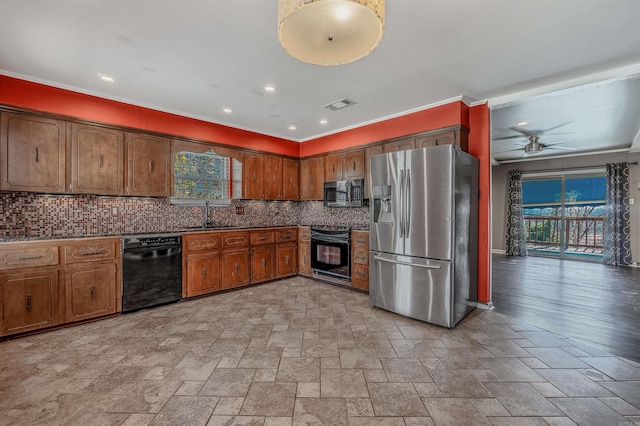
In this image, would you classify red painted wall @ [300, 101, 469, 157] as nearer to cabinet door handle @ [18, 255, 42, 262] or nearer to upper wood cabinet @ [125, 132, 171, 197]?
upper wood cabinet @ [125, 132, 171, 197]

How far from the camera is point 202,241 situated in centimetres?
407

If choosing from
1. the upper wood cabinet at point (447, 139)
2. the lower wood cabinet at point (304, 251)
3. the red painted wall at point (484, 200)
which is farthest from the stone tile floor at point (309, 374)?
the upper wood cabinet at point (447, 139)

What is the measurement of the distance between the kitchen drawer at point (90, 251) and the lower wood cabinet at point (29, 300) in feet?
0.63

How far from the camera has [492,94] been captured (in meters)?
3.47

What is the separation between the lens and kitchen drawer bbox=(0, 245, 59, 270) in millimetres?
2707

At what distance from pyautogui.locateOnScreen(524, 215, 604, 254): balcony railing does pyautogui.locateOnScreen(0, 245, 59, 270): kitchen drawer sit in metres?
10.3

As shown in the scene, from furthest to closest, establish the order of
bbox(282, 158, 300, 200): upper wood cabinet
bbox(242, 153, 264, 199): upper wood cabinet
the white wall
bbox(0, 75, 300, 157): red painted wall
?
1. the white wall
2. bbox(282, 158, 300, 200): upper wood cabinet
3. bbox(242, 153, 264, 199): upper wood cabinet
4. bbox(0, 75, 300, 157): red painted wall

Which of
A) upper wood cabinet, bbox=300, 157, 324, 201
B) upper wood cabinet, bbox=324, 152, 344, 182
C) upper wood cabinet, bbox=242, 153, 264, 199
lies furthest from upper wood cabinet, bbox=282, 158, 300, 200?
upper wood cabinet, bbox=324, 152, 344, 182

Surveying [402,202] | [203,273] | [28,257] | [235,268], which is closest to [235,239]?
[235,268]

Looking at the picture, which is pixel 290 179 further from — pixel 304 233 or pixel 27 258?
pixel 27 258

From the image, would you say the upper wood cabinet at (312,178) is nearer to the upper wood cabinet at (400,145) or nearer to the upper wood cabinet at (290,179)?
the upper wood cabinet at (290,179)

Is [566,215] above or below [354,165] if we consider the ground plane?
below

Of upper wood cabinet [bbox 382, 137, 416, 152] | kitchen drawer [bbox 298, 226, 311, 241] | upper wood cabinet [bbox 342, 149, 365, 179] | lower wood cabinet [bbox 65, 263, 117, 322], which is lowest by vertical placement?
lower wood cabinet [bbox 65, 263, 117, 322]

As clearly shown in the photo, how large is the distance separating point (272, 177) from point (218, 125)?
131 cm
